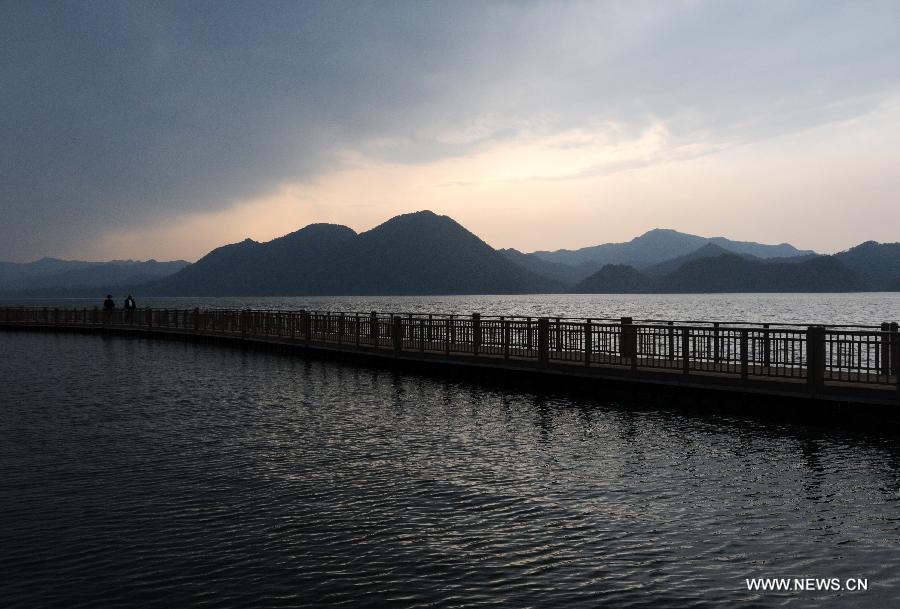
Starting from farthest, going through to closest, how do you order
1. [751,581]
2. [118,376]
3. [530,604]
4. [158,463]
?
[118,376], [158,463], [751,581], [530,604]

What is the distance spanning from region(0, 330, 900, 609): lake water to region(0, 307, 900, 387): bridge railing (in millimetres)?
2176

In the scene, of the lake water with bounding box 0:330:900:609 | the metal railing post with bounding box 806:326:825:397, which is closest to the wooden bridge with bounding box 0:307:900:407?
the metal railing post with bounding box 806:326:825:397

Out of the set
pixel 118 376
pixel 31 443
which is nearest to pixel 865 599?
pixel 31 443

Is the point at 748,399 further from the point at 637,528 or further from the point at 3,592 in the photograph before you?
the point at 3,592

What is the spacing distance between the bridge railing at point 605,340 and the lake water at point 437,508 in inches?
85.7

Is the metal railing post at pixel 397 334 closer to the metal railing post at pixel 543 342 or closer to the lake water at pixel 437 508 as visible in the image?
the metal railing post at pixel 543 342

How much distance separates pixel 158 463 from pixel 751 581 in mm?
10949

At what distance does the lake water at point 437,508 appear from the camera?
8203mm

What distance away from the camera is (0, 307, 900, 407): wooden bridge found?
18781mm

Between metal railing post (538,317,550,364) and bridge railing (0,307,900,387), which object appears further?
metal railing post (538,317,550,364)

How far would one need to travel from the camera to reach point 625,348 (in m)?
24.6

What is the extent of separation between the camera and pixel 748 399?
20.1 metres

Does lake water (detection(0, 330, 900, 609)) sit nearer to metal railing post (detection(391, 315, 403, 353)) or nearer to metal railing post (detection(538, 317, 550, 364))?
metal railing post (detection(538, 317, 550, 364))

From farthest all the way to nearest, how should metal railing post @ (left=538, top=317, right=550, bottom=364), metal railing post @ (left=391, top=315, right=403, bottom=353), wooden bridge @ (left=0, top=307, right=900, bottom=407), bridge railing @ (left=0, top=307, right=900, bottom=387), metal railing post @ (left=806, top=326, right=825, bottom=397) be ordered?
1. metal railing post @ (left=391, top=315, right=403, bottom=353)
2. metal railing post @ (left=538, top=317, right=550, bottom=364)
3. bridge railing @ (left=0, top=307, right=900, bottom=387)
4. wooden bridge @ (left=0, top=307, right=900, bottom=407)
5. metal railing post @ (left=806, top=326, right=825, bottom=397)
